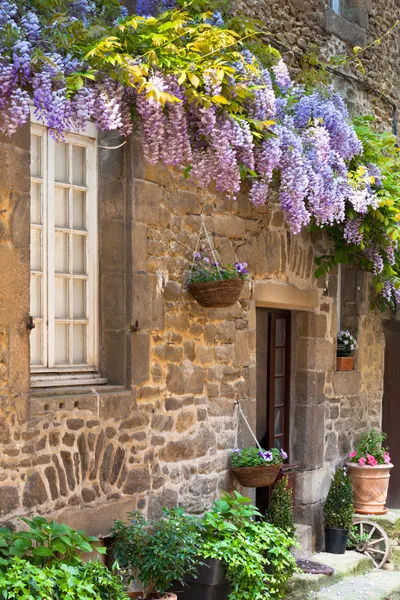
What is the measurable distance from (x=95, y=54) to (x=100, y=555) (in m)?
2.70

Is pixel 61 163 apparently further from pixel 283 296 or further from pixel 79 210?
pixel 283 296

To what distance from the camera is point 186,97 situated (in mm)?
5785

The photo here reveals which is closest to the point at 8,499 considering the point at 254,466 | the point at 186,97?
the point at 254,466

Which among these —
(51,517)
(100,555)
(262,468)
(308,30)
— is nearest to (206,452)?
(262,468)

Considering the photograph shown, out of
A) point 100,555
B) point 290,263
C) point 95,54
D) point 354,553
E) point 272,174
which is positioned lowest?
point 354,553

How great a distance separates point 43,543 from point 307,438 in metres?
3.81

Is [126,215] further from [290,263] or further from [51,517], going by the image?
[290,263]

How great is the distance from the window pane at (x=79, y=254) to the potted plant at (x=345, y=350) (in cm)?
360

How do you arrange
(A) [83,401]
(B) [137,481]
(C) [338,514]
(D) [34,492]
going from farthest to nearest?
(C) [338,514], (B) [137,481], (A) [83,401], (D) [34,492]

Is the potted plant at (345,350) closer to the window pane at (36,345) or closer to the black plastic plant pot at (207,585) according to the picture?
the black plastic plant pot at (207,585)

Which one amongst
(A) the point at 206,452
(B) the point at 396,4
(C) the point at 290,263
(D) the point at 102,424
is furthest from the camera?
(B) the point at 396,4

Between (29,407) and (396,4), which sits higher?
(396,4)

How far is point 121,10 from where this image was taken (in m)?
5.93

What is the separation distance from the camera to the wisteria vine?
504 centimetres
